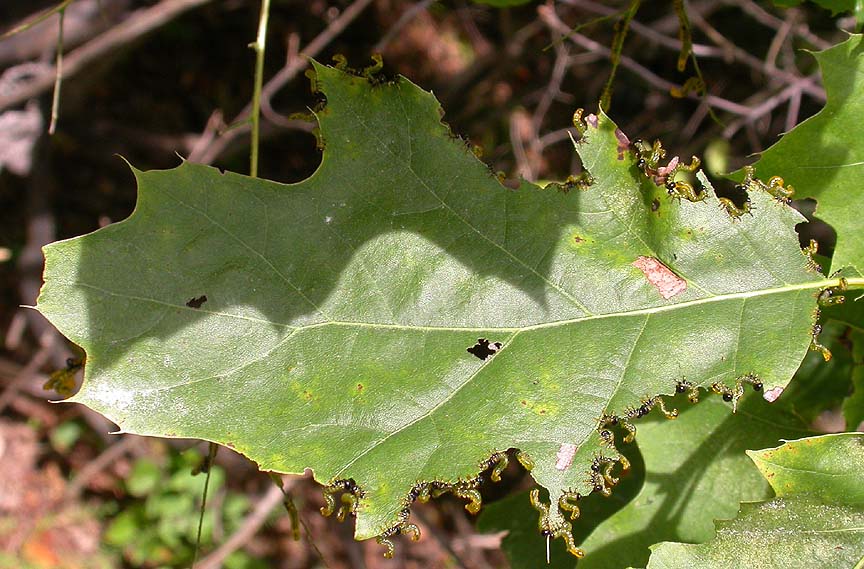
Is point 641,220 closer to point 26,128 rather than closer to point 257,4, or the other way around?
point 26,128

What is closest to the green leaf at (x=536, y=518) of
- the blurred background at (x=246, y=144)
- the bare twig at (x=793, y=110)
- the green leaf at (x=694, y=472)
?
the green leaf at (x=694, y=472)

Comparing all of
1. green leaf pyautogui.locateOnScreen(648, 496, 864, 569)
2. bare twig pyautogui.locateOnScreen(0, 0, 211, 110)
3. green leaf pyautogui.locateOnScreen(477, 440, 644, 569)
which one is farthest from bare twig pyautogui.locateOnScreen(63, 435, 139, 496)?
green leaf pyautogui.locateOnScreen(648, 496, 864, 569)

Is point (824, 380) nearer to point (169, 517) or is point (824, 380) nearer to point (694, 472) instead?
point (694, 472)

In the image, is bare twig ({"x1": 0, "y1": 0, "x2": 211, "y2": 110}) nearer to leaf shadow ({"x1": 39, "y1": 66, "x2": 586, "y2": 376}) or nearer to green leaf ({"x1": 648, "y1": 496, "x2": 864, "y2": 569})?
leaf shadow ({"x1": 39, "y1": 66, "x2": 586, "y2": 376})

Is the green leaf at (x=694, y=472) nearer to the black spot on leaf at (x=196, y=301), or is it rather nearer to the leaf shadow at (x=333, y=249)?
the leaf shadow at (x=333, y=249)

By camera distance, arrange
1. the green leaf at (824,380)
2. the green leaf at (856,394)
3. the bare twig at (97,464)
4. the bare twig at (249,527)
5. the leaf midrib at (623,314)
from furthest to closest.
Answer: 1. the bare twig at (97,464)
2. the bare twig at (249,527)
3. the green leaf at (824,380)
4. the green leaf at (856,394)
5. the leaf midrib at (623,314)
